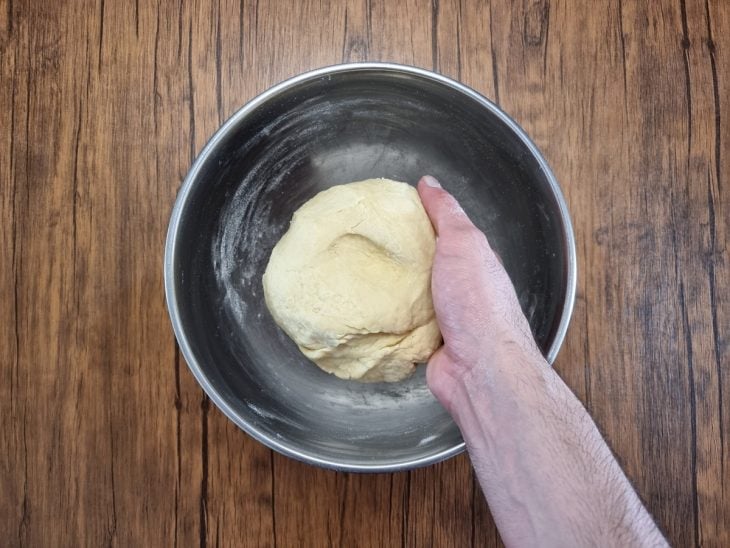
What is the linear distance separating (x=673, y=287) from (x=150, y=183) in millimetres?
1139

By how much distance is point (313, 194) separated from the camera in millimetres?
1256

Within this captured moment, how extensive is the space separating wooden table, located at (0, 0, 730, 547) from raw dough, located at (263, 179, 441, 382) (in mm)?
269

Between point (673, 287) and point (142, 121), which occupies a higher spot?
point (142, 121)

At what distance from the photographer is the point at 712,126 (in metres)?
1.26

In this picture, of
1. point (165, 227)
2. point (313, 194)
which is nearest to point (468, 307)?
point (313, 194)

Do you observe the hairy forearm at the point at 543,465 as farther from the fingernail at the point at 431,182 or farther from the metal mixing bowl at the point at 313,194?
the fingernail at the point at 431,182

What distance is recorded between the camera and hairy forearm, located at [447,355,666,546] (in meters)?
0.88

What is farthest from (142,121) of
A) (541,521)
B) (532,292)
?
(541,521)

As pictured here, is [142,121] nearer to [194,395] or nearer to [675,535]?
[194,395]

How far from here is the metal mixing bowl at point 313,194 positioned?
1024 mm

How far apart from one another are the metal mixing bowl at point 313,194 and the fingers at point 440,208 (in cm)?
10

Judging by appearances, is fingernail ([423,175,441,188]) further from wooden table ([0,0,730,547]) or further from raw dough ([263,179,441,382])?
wooden table ([0,0,730,547])

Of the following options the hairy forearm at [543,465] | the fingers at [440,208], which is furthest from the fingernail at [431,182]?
the hairy forearm at [543,465]

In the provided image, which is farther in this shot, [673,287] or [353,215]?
[673,287]
